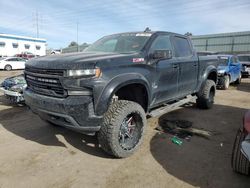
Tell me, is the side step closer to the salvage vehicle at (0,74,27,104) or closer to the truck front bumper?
the truck front bumper

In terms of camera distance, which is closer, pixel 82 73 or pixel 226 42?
pixel 82 73

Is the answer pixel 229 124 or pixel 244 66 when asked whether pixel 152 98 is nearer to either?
pixel 229 124

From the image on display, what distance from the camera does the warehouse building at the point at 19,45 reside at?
49219mm

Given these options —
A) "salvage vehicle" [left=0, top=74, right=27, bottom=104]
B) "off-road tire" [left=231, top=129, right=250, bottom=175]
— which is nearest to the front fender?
"off-road tire" [left=231, top=129, right=250, bottom=175]

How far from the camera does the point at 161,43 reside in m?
4.66

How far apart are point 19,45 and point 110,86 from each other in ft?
182

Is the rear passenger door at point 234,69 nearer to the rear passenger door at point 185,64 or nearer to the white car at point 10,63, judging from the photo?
the rear passenger door at point 185,64

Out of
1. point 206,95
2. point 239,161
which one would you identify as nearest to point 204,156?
point 239,161

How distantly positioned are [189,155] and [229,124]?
7.06 feet

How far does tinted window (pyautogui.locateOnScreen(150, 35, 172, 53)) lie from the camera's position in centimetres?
438

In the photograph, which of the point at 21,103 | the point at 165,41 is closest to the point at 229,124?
the point at 165,41

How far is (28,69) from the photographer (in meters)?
3.91

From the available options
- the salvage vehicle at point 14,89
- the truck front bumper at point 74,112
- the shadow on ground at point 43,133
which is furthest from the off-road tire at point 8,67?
the truck front bumper at point 74,112

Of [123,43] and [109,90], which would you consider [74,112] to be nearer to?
[109,90]
